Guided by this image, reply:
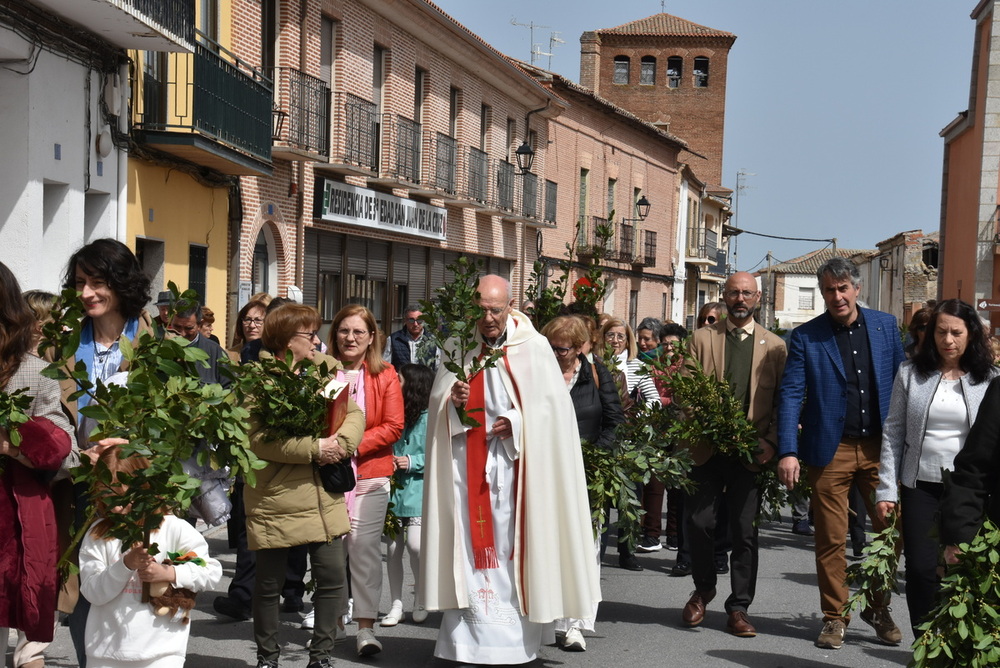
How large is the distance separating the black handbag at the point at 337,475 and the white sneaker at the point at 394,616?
1.59 metres

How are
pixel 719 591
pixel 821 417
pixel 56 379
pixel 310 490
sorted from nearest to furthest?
pixel 56 379, pixel 310 490, pixel 821 417, pixel 719 591

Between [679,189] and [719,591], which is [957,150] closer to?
[679,189]

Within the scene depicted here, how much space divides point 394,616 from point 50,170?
24.3 ft

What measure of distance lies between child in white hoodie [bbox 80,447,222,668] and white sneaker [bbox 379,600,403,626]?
268 cm

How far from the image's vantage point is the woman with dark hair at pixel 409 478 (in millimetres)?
7465

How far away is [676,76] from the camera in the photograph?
6456cm

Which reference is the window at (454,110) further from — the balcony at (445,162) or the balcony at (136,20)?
the balcony at (136,20)

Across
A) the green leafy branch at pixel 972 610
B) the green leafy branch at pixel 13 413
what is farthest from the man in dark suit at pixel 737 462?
the green leafy branch at pixel 13 413

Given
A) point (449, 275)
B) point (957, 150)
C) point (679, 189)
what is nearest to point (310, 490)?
point (449, 275)

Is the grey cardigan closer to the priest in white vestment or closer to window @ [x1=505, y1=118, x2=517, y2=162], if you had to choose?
the priest in white vestment

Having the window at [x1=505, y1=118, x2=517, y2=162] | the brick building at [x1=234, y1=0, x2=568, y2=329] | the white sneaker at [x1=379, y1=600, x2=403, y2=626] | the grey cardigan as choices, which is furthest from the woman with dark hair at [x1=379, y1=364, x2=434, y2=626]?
the window at [x1=505, y1=118, x2=517, y2=162]

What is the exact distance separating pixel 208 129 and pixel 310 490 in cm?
1000

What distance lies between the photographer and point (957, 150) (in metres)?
34.8

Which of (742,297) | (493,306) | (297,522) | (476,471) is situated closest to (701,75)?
(742,297)
